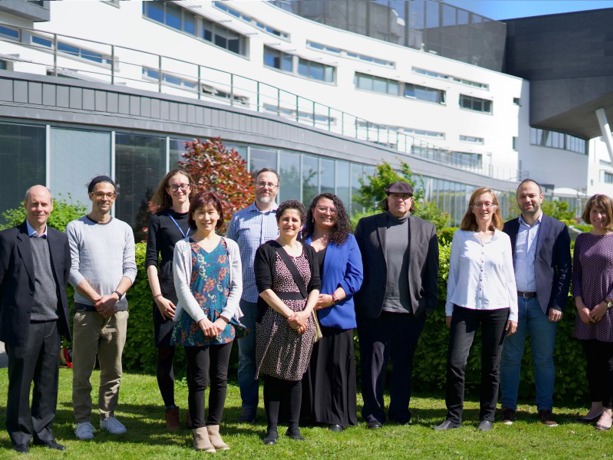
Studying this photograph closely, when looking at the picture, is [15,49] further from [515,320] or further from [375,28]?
[375,28]

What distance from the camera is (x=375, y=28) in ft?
156

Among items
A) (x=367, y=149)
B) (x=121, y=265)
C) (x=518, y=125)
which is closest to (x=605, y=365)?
(x=121, y=265)

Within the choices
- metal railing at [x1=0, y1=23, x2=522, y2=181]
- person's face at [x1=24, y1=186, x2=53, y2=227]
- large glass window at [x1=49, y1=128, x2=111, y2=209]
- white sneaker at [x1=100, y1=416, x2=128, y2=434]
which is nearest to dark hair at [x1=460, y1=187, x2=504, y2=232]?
white sneaker at [x1=100, y1=416, x2=128, y2=434]

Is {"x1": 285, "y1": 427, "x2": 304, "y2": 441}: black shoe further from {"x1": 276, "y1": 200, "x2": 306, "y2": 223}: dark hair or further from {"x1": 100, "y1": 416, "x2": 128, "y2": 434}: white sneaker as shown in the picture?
{"x1": 276, "y1": 200, "x2": 306, "y2": 223}: dark hair

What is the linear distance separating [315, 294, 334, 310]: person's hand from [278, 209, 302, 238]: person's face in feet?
2.05

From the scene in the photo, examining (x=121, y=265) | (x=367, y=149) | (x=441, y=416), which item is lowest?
(x=441, y=416)

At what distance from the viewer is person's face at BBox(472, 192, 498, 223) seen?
6.90 metres

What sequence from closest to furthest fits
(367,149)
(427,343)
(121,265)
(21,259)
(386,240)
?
(21,259), (121,265), (386,240), (427,343), (367,149)

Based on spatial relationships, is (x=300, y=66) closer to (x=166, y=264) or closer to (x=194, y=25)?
(x=194, y=25)

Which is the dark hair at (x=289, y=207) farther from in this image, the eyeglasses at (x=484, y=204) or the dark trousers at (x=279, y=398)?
the eyeglasses at (x=484, y=204)

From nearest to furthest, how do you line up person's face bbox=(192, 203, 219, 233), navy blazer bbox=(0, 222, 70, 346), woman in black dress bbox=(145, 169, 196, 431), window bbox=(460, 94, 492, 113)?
navy blazer bbox=(0, 222, 70, 346) < person's face bbox=(192, 203, 219, 233) < woman in black dress bbox=(145, 169, 196, 431) < window bbox=(460, 94, 492, 113)

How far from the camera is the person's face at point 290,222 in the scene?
639 centimetres

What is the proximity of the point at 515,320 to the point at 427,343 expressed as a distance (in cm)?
163

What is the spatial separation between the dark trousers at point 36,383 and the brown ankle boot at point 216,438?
4.10 feet
